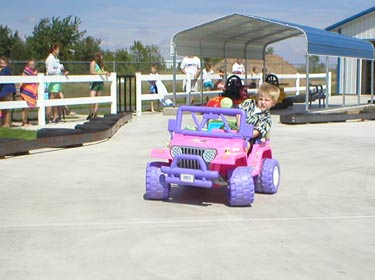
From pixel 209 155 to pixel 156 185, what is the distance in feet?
2.23

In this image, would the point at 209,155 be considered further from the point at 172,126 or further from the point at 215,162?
the point at 172,126

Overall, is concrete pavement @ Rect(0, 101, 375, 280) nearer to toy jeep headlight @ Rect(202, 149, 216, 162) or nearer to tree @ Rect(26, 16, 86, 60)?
toy jeep headlight @ Rect(202, 149, 216, 162)

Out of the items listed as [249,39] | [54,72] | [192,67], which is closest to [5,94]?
[54,72]

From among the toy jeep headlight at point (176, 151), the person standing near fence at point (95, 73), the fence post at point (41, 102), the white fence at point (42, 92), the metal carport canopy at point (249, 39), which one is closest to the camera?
the toy jeep headlight at point (176, 151)

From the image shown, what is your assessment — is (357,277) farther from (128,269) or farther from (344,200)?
(344,200)

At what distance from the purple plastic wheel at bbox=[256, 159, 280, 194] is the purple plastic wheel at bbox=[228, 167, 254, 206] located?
639mm

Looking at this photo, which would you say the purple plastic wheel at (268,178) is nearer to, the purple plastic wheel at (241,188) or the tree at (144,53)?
the purple plastic wheel at (241,188)

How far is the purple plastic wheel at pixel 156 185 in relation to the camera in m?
7.12

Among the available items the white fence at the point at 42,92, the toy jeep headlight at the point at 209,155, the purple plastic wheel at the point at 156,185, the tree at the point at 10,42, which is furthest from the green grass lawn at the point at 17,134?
the tree at the point at 10,42

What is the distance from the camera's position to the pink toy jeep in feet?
22.4

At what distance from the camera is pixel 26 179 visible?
28.2 ft

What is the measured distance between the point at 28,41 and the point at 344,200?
52023mm

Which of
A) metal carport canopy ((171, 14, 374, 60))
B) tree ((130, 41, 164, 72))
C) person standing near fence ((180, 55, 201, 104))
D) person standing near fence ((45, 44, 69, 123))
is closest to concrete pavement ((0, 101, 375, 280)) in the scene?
person standing near fence ((45, 44, 69, 123))

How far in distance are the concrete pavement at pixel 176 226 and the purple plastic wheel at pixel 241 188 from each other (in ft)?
0.36
